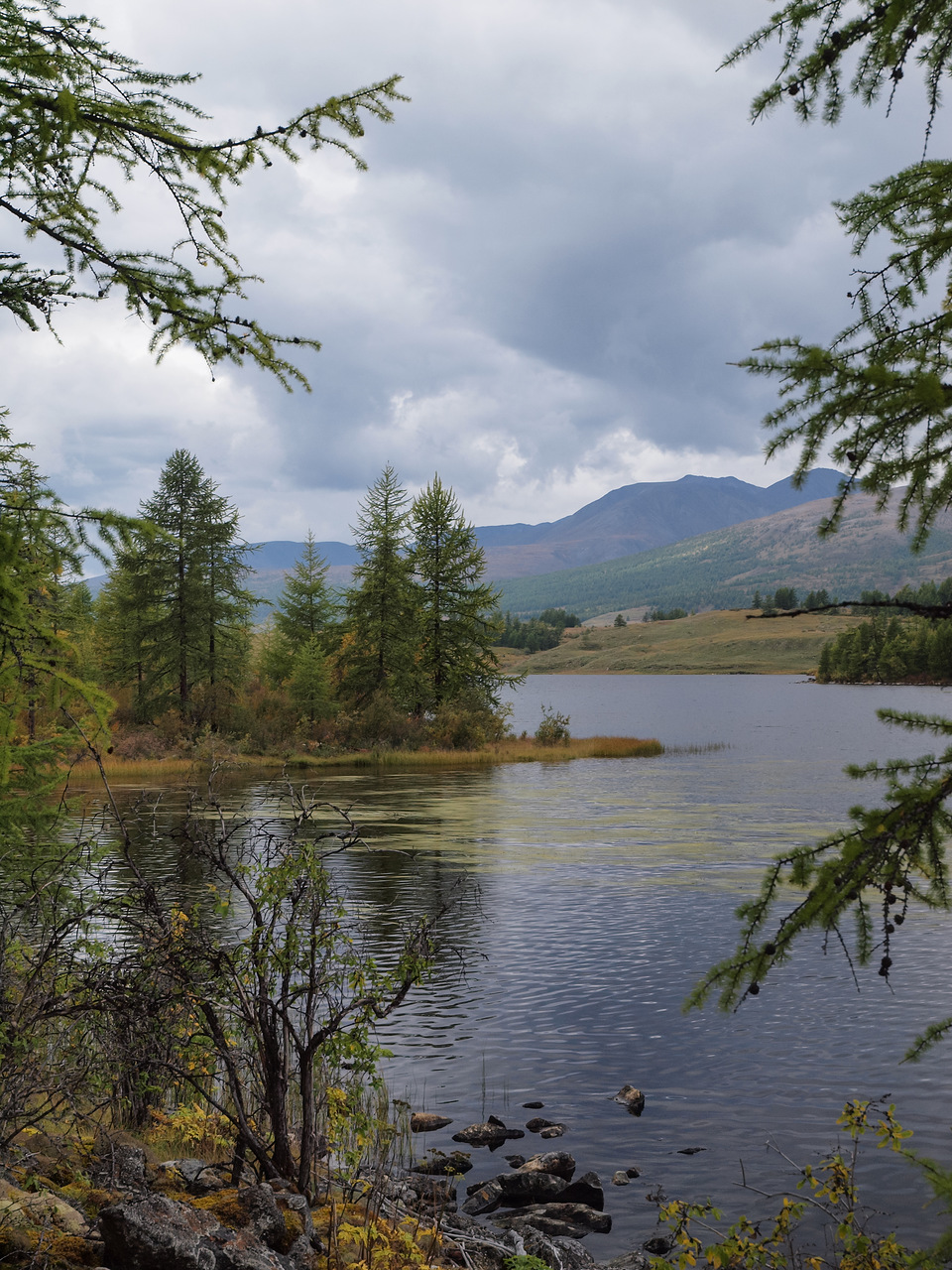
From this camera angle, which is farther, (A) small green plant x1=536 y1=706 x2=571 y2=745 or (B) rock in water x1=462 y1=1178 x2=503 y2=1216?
(A) small green plant x1=536 y1=706 x2=571 y2=745

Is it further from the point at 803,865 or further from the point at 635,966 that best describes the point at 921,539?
the point at 635,966

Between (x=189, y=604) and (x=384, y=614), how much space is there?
1034 centimetres

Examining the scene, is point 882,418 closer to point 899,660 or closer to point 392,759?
point 392,759

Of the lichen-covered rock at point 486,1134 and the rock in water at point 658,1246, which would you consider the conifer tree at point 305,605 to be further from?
the rock in water at point 658,1246

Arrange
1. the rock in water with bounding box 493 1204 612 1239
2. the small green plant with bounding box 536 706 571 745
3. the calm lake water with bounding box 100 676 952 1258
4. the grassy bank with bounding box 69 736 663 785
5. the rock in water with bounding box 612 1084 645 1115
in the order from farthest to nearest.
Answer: the small green plant with bounding box 536 706 571 745 → the grassy bank with bounding box 69 736 663 785 → the rock in water with bounding box 612 1084 645 1115 → the calm lake water with bounding box 100 676 952 1258 → the rock in water with bounding box 493 1204 612 1239

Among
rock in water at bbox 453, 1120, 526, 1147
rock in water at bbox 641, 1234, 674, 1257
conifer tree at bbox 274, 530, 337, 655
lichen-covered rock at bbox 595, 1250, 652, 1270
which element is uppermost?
conifer tree at bbox 274, 530, 337, 655

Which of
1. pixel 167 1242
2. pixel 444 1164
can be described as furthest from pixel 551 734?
pixel 167 1242

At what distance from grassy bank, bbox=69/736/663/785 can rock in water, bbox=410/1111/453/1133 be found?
31279 mm

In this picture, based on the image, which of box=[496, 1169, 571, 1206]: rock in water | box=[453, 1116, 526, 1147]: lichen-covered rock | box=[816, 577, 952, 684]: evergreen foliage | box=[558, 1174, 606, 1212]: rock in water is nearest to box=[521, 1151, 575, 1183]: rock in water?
box=[496, 1169, 571, 1206]: rock in water

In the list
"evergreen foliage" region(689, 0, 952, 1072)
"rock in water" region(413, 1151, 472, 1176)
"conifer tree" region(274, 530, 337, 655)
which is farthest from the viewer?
"conifer tree" region(274, 530, 337, 655)

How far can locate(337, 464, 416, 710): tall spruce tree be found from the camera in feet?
177

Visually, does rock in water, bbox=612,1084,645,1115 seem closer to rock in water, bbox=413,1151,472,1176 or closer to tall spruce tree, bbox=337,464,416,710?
rock in water, bbox=413,1151,472,1176

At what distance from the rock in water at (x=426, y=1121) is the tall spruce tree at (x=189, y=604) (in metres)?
42.2

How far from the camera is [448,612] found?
55906 millimetres
